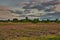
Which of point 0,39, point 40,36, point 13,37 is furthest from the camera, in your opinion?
point 40,36

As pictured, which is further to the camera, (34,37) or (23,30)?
(23,30)

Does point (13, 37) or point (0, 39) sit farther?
point (13, 37)

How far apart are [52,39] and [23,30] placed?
11.2 metres

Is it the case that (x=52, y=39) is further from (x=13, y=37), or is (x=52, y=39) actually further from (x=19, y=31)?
(x=19, y=31)

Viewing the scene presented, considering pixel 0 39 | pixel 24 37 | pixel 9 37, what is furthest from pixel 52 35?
pixel 0 39

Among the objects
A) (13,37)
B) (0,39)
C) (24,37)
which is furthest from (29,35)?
(0,39)

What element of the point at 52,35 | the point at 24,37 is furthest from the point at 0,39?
the point at 52,35

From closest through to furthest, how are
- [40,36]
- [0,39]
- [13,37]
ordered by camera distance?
[0,39]
[13,37]
[40,36]

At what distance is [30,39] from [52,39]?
343 centimetres

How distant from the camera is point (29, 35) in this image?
47.2 m

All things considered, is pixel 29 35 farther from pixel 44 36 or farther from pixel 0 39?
pixel 0 39

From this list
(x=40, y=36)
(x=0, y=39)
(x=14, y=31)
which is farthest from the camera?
(x=14, y=31)

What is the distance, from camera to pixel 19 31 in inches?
2087

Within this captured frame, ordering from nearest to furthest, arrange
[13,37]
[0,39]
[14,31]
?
[0,39] → [13,37] → [14,31]
